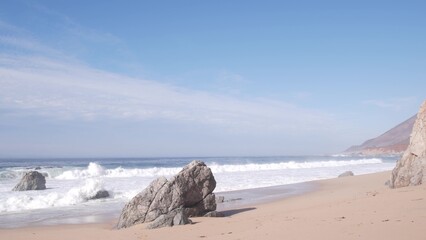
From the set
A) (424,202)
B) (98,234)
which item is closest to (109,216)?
(98,234)

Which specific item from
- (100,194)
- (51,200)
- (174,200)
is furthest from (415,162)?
(51,200)

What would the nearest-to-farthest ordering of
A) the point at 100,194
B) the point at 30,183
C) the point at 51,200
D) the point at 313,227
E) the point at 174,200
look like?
the point at 313,227, the point at 174,200, the point at 51,200, the point at 100,194, the point at 30,183

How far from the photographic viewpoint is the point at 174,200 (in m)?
11.3

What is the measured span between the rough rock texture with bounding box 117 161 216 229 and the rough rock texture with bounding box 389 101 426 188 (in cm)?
666

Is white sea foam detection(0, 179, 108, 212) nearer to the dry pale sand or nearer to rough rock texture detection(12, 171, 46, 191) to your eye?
the dry pale sand

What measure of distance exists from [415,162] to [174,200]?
8.32 metres

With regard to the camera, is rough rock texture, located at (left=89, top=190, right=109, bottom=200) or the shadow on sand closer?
the shadow on sand

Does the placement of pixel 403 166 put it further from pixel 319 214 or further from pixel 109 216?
pixel 109 216

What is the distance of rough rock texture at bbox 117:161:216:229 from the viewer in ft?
34.5

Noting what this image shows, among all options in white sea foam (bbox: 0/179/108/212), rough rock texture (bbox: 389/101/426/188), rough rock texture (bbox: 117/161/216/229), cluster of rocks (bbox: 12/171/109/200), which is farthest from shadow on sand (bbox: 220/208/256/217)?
cluster of rocks (bbox: 12/171/109/200)

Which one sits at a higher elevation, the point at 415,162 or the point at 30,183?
the point at 415,162

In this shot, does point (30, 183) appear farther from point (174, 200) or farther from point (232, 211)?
point (174, 200)

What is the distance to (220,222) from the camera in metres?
10.4

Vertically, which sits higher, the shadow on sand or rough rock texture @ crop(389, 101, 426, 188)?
rough rock texture @ crop(389, 101, 426, 188)
